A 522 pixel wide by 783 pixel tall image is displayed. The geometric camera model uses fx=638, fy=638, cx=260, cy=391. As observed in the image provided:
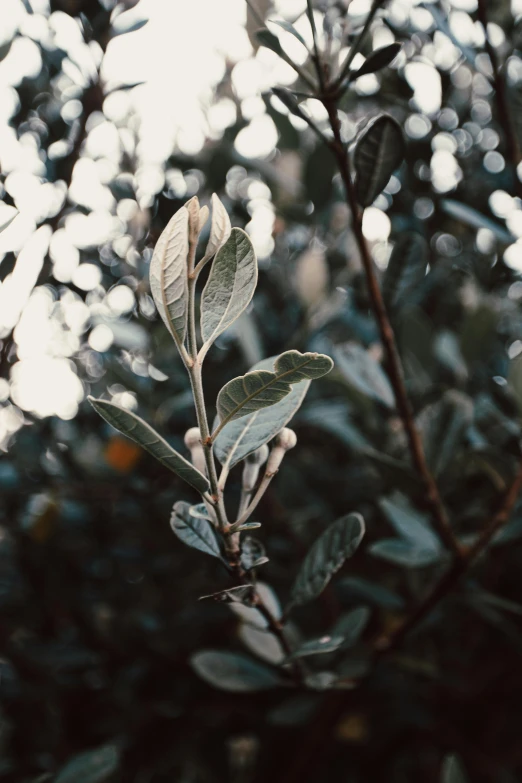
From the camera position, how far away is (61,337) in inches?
55.4

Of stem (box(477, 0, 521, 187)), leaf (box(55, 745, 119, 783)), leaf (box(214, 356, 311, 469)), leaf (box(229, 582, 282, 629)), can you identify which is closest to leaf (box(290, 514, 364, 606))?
leaf (box(229, 582, 282, 629))

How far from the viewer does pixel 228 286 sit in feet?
1.30

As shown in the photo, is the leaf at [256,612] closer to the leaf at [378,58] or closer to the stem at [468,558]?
the stem at [468,558]

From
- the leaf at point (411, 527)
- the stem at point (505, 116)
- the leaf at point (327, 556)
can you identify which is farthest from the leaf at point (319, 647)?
the stem at point (505, 116)

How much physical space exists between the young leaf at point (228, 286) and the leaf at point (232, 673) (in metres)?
0.49

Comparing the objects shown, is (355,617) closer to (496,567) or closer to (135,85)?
(496,567)

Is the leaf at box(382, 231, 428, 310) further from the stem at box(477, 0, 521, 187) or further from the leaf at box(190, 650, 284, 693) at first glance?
the leaf at box(190, 650, 284, 693)

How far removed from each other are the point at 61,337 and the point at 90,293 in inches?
8.9

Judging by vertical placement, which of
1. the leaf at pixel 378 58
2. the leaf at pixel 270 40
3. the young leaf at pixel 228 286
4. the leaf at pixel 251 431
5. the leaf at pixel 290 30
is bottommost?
the leaf at pixel 251 431

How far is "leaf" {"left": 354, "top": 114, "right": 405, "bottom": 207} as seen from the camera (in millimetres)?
538

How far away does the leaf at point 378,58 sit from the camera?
1.68 ft

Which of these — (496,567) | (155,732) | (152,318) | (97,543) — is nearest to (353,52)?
(152,318)

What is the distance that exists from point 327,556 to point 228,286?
271mm

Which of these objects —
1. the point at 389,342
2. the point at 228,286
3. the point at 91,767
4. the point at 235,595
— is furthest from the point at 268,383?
the point at 91,767
